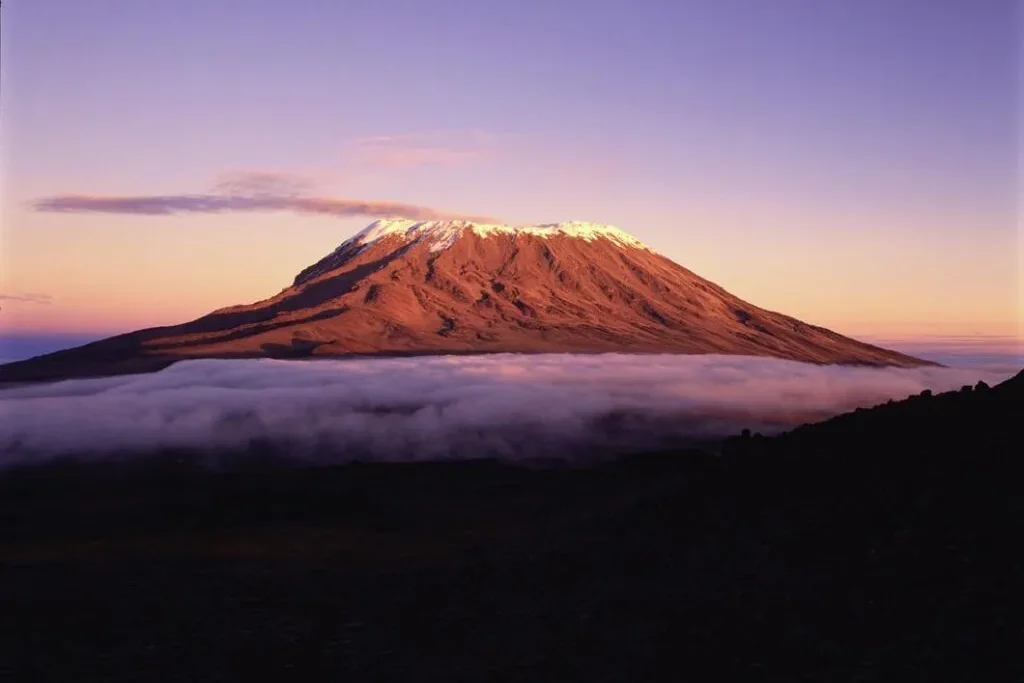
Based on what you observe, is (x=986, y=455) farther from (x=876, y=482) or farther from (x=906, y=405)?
(x=906, y=405)

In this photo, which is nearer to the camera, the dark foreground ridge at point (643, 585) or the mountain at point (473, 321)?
the dark foreground ridge at point (643, 585)

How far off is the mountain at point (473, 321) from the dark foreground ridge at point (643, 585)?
4617 inches

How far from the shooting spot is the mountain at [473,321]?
151 m

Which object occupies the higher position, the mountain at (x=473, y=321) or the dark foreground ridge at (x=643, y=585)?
the mountain at (x=473, y=321)

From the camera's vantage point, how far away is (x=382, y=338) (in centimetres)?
15350

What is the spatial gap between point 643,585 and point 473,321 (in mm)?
148024

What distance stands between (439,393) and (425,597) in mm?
76306

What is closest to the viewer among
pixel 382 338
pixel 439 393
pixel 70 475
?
pixel 70 475

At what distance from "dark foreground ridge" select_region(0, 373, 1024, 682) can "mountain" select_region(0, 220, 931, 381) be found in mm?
117264

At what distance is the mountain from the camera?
151125mm

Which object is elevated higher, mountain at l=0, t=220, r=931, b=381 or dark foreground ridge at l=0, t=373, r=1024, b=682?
mountain at l=0, t=220, r=931, b=381

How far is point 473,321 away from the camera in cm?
16662

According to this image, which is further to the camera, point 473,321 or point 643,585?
point 473,321

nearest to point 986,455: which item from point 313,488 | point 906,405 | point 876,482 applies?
point 876,482
